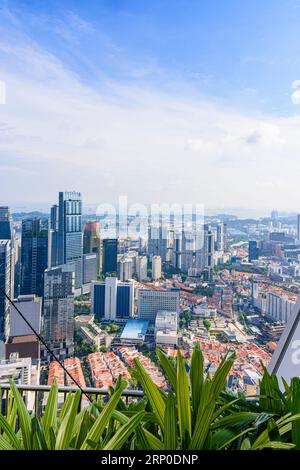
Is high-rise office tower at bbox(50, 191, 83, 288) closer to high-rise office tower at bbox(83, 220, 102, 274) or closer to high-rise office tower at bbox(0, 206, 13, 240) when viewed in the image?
high-rise office tower at bbox(83, 220, 102, 274)

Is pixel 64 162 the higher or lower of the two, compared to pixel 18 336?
higher

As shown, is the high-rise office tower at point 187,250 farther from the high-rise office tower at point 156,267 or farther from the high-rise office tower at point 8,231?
the high-rise office tower at point 8,231

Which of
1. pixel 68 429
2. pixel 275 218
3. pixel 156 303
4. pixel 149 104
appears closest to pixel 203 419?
pixel 68 429

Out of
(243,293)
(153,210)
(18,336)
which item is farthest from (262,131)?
(18,336)

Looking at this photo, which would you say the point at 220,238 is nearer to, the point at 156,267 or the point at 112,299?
the point at 156,267
